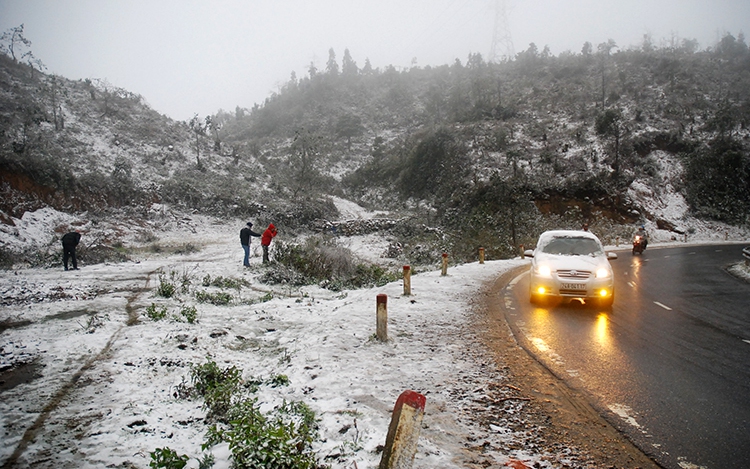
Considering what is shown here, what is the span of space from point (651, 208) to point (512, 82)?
1598 inches

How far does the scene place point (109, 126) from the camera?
128 ft

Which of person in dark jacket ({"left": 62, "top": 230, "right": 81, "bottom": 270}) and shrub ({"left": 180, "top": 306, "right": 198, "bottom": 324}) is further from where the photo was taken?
person in dark jacket ({"left": 62, "top": 230, "right": 81, "bottom": 270})

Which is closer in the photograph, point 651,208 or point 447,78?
point 651,208

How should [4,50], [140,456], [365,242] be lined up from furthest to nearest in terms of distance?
[4,50] → [365,242] → [140,456]

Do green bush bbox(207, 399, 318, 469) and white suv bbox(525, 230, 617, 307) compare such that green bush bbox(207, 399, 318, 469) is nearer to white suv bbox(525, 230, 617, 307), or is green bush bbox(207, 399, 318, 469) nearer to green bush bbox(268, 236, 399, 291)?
white suv bbox(525, 230, 617, 307)

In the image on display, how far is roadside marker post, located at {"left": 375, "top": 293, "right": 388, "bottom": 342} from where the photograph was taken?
6.56 meters

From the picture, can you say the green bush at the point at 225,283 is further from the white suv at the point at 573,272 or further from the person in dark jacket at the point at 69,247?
the white suv at the point at 573,272

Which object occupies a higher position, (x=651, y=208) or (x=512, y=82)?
(x=512, y=82)

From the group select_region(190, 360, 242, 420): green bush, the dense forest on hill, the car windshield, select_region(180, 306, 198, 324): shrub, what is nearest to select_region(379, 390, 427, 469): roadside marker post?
select_region(190, 360, 242, 420): green bush

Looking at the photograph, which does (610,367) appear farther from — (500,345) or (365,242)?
(365,242)

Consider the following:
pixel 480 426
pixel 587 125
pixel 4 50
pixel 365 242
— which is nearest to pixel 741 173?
pixel 587 125

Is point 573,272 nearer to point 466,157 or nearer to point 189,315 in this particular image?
point 189,315

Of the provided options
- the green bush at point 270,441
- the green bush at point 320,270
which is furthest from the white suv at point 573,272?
the green bush at point 270,441

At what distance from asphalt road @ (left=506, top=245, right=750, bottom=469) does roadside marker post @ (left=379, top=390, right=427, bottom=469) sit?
2.28 m
